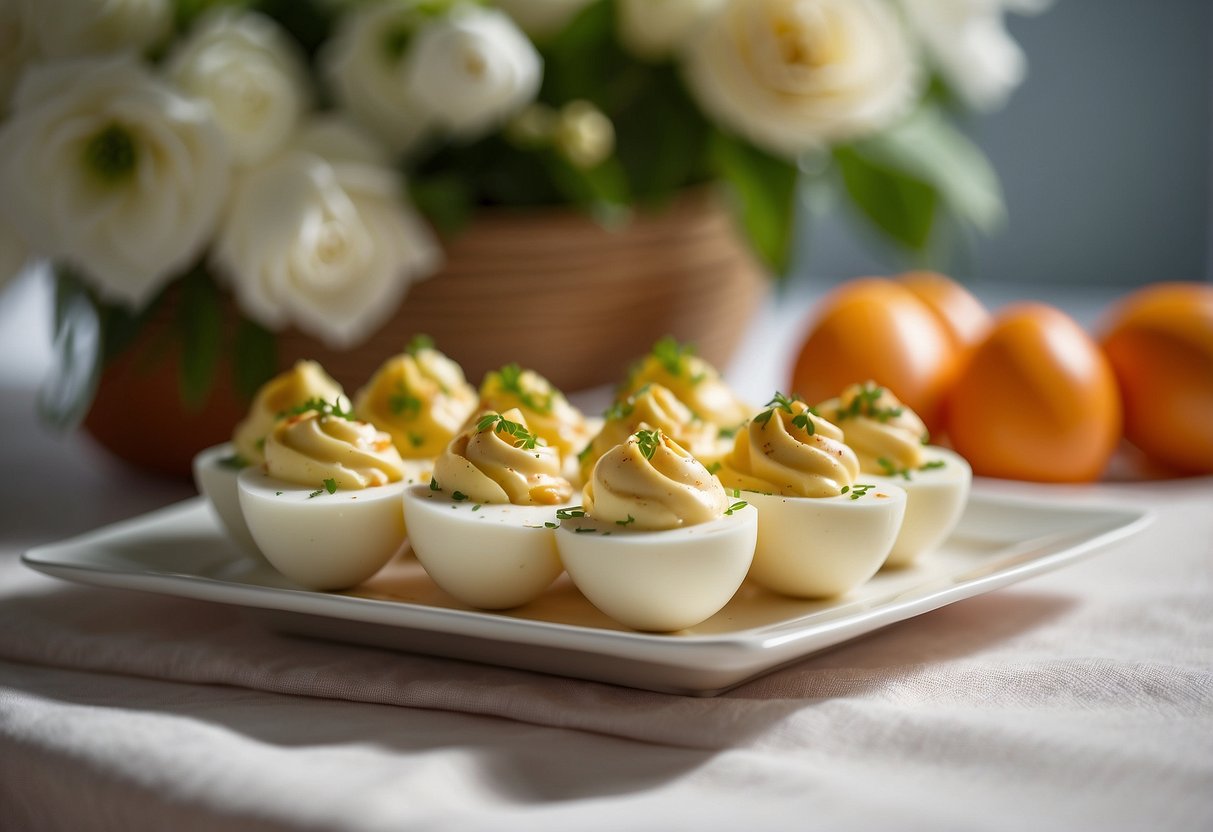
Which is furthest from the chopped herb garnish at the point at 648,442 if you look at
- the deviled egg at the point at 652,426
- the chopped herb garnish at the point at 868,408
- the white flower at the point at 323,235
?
the white flower at the point at 323,235

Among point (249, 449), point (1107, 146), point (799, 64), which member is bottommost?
point (1107, 146)

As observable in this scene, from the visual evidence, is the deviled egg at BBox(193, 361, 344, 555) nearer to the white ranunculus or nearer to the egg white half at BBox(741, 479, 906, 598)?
the egg white half at BBox(741, 479, 906, 598)

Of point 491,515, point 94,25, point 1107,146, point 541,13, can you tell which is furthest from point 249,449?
point 1107,146

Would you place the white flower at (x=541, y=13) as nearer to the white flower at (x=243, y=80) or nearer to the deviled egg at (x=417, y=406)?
the white flower at (x=243, y=80)

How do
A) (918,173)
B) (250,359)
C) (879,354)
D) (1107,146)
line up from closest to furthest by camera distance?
(250,359)
(879,354)
(918,173)
(1107,146)

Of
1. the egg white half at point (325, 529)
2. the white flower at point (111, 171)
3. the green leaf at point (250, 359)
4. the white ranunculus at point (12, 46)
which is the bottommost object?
the green leaf at point (250, 359)

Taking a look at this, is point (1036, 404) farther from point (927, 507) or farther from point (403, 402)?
point (403, 402)
